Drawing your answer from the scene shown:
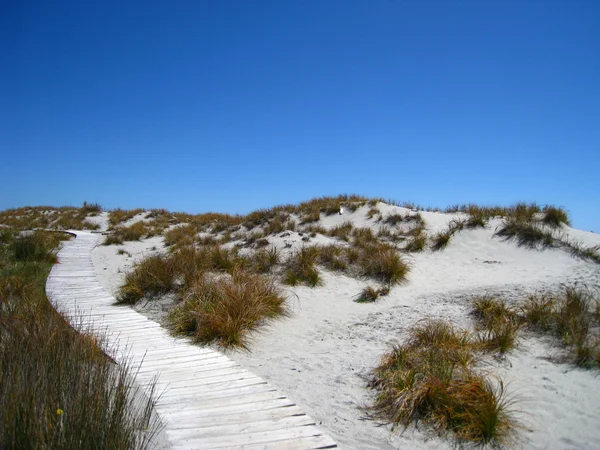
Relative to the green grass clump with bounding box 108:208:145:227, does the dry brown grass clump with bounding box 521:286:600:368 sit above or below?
below

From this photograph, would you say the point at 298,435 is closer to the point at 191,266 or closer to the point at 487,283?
the point at 191,266

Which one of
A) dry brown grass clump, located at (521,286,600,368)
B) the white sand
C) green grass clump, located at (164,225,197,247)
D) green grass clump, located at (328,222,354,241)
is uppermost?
green grass clump, located at (328,222,354,241)

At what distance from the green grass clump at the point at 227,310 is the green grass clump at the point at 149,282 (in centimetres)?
94

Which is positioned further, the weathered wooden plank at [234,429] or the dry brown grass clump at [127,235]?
the dry brown grass clump at [127,235]

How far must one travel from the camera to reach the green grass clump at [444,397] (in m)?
3.59

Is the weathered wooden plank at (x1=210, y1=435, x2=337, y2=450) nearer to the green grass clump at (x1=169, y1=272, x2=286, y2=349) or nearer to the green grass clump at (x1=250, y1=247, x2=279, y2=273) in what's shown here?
the green grass clump at (x1=169, y1=272, x2=286, y2=349)

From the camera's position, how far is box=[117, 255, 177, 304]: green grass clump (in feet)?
25.6

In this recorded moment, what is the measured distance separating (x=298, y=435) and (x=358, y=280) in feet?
22.4

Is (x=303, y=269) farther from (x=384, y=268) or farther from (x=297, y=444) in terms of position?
(x=297, y=444)

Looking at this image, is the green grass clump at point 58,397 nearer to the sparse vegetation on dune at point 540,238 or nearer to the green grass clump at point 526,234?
the sparse vegetation on dune at point 540,238

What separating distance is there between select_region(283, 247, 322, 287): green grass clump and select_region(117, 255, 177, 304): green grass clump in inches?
115

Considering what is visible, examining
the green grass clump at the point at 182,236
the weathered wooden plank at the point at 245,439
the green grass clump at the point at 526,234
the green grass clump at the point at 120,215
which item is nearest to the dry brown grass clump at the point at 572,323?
the weathered wooden plank at the point at 245,439

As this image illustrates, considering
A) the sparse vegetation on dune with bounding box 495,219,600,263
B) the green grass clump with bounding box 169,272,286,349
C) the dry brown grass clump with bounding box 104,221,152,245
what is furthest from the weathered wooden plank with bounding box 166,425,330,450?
the dry brown grass clump with bounding box 104,221,152,245

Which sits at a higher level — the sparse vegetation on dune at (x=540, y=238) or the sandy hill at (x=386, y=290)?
the sparse vegetation on dune at (x=540, y=238)
